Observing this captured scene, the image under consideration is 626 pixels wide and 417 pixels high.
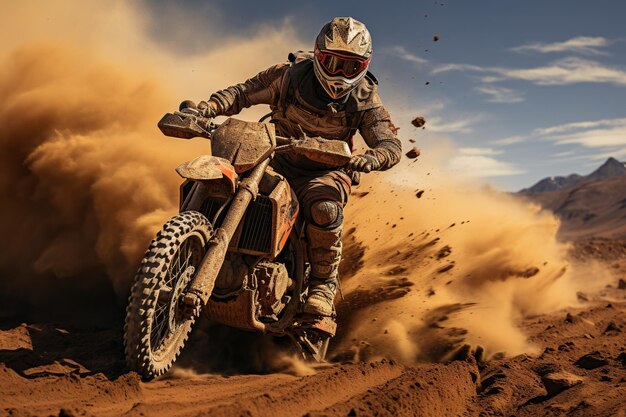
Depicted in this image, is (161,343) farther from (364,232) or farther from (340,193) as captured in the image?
(364,232)

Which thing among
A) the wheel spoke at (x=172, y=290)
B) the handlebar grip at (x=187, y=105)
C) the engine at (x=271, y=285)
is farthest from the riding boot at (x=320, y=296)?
the handlebar grip at (x=187, y=105)

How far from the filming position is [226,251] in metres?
4.85

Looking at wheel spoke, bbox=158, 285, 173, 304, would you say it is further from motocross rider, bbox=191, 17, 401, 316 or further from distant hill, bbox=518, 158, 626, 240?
distant hill, bbox=518, 158, 626, 240

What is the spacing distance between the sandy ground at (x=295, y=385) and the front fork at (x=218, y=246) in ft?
2.21

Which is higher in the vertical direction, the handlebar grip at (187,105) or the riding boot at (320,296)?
the handlebar grip at (187,105)

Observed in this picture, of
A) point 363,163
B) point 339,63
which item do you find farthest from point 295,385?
point 339,63

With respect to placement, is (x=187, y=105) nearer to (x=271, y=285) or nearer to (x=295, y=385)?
(x=271, y=285)

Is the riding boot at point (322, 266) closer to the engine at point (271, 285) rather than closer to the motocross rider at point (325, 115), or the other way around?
the motocross rider at point (325, 115)

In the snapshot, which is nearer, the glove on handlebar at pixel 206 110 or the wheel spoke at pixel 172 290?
the wheel spoke at pixel 172 290

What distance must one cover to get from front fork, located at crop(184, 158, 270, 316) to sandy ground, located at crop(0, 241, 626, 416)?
2.21ft

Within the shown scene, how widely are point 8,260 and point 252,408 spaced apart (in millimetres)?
5063

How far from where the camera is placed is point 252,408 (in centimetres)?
405

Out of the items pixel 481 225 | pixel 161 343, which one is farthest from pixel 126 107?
pixel 481 225

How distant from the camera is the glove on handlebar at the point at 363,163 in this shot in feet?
17.2
